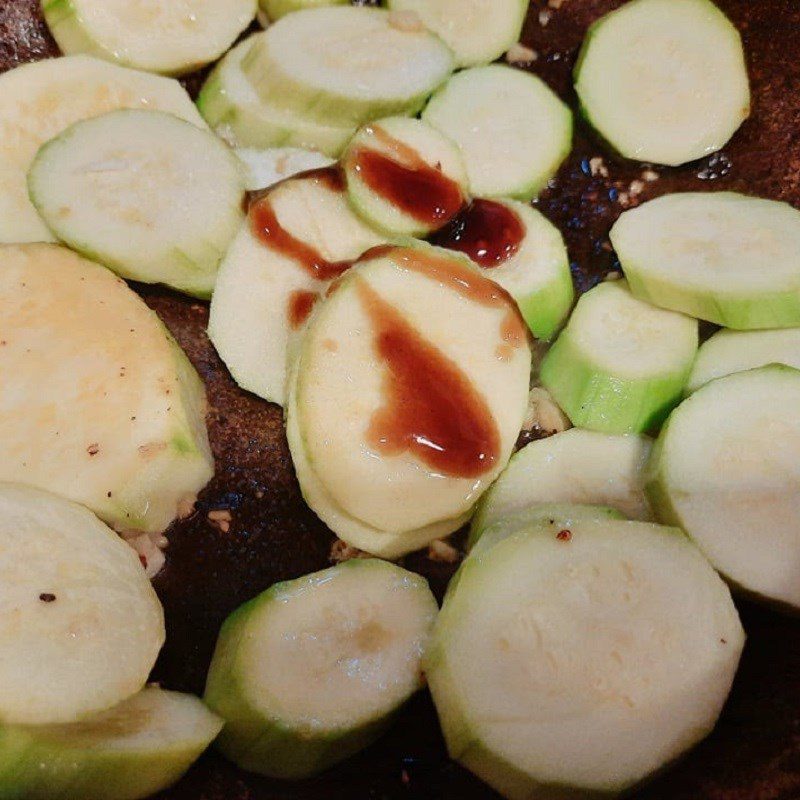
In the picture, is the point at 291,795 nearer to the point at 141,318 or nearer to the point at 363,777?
the point at 363,777

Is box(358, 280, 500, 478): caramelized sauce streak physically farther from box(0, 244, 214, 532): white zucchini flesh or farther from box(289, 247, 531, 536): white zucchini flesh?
box(0, 244, 214, 532): white zucchini flesh

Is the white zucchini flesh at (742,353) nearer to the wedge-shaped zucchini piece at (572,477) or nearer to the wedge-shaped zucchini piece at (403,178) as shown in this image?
the wedge-shaped zucchini piece at (572,477)

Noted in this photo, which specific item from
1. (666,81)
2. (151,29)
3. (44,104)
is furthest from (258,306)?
(666,81)

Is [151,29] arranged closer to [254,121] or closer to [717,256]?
[254,121]

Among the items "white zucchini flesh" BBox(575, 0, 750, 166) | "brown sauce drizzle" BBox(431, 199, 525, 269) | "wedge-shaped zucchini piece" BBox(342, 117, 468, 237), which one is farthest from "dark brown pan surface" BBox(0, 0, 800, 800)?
"wedge-shaped zucchini piece" BBox(342, 117, 468, 237)

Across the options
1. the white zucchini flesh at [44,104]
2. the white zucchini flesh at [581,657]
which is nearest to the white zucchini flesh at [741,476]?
the white zucchini flesh at [581,657]

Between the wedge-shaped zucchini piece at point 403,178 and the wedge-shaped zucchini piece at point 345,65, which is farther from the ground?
the wedge-shaped zucchini piece at point 345,65
